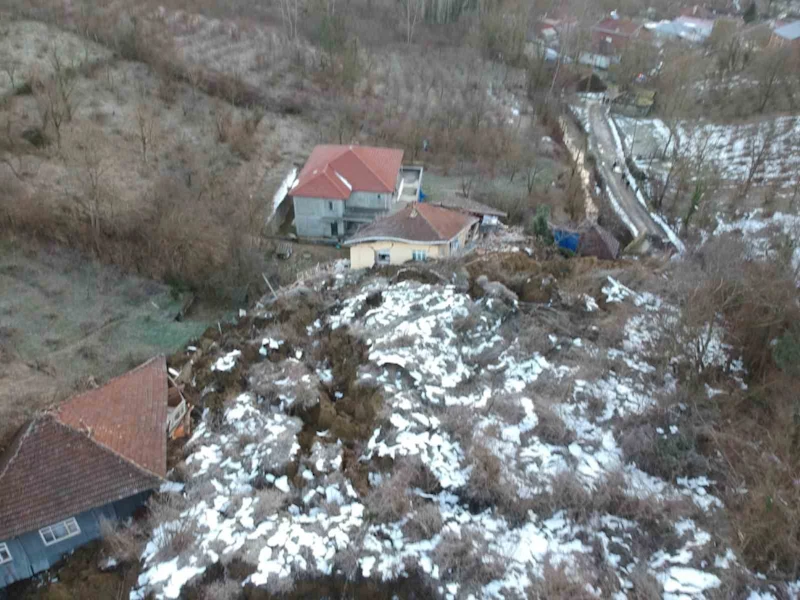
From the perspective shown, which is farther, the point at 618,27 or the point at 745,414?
the point at 618,27

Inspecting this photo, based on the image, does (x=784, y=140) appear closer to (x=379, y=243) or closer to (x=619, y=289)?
(x=619, y=289)

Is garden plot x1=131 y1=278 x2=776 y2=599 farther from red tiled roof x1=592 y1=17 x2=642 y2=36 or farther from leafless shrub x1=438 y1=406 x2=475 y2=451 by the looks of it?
red tiled roof x1=592 y1=17 x2=642 y2=36

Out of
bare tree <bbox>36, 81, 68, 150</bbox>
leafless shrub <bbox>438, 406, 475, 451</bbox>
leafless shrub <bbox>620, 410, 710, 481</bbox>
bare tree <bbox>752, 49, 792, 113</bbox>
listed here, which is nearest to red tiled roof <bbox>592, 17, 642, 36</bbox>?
bare tree <bbox>752, 49, 792, 113</bbox>

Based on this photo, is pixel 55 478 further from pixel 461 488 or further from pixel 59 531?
pixel 461 488

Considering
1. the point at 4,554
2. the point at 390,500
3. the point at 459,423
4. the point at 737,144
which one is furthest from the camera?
the point at 737,144

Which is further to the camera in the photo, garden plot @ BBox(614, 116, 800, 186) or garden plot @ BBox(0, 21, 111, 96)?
garden plot @ BBox(614, 116, 800, 186)

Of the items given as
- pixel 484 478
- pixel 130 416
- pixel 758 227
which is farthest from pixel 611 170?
pixel 130 416
